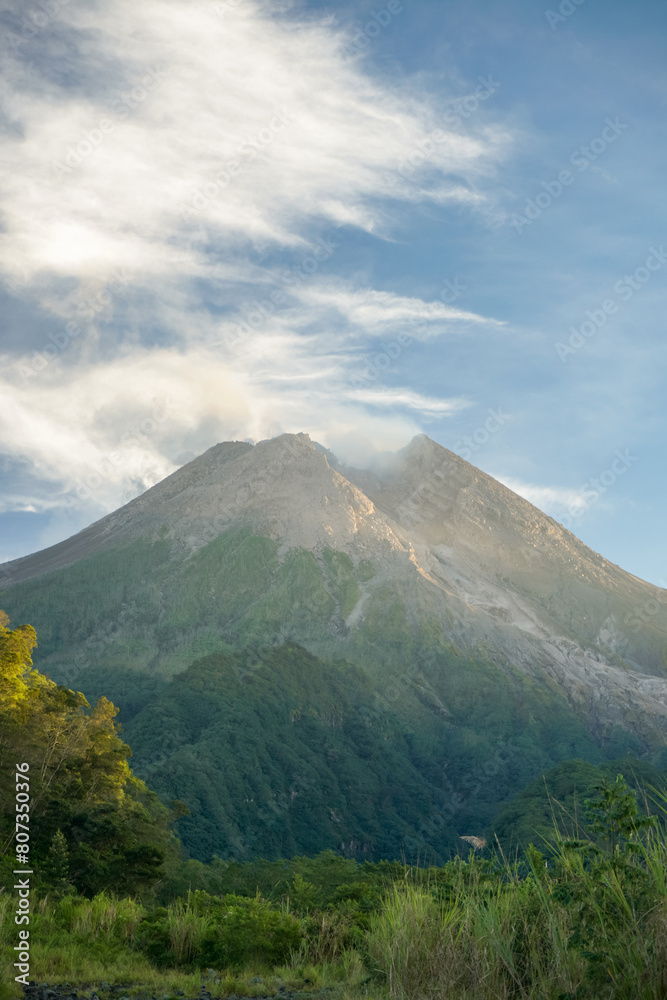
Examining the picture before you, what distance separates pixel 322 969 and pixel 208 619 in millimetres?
146091

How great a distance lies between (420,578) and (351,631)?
1936 cm

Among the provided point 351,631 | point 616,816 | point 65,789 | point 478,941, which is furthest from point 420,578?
point 616,816

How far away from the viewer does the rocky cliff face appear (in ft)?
485

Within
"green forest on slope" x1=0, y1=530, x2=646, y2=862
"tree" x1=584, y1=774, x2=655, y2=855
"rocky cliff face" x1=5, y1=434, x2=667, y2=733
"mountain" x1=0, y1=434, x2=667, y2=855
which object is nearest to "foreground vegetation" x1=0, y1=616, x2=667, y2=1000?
"tree" x1=584, y1=774, x2=655, y2=855

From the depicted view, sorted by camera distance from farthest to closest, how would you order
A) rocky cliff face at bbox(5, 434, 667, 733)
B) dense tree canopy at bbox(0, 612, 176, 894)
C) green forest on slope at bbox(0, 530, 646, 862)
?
rocky cliff face at bbox(5, 434, 667, 733), green forest on slope at bbox(0, 530, 646, 862), dense tree canopy at bbox(0, 612, 176, 894)

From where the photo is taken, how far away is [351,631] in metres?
154

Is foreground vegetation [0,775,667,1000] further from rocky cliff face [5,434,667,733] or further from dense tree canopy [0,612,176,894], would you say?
rocky cliff face [5,434,667,733]

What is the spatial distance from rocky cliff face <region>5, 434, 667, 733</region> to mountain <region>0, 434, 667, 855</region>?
1.59 ft

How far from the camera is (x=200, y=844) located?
7619 centimetres

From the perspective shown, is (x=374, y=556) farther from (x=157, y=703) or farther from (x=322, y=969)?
(x=322, y=969)

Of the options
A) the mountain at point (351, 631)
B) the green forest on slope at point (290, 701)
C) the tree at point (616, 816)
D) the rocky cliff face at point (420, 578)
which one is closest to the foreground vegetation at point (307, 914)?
the tree at point (616, 816)

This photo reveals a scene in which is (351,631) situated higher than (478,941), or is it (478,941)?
(351,631)

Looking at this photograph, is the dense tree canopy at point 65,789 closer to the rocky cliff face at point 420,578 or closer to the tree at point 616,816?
the tree at point 616,816

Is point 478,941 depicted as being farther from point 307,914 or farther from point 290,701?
point 290,701
